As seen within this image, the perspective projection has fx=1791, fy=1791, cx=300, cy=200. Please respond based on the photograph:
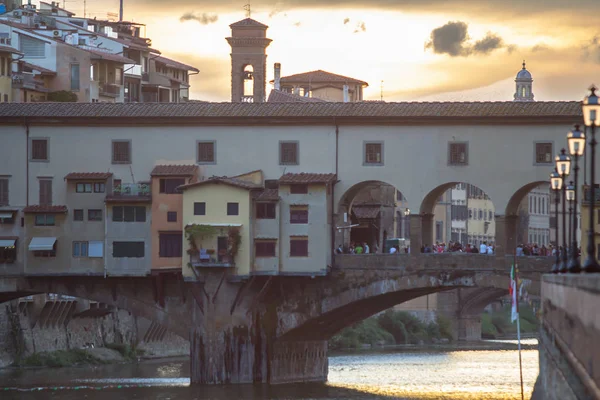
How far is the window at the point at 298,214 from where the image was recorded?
6034 cm

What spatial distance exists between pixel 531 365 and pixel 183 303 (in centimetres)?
1662

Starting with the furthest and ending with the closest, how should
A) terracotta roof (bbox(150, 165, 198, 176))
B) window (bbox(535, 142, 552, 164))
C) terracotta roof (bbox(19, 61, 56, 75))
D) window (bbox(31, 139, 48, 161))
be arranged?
terracotta roof (bbox(19, 61, 56, 75)) → window (bbox(31, 139, 48, 161)) → terracotta roof (bbox(150, 165, 198, 176)) → window (bbox(535, 142, 552, 164))

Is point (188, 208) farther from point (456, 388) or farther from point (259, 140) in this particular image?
point (456, 388)

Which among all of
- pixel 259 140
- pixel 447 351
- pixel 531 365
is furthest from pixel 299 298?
pixel 447 351

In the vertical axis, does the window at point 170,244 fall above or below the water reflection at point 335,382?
above

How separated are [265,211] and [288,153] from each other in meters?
2.43

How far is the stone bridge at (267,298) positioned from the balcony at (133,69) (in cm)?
3440

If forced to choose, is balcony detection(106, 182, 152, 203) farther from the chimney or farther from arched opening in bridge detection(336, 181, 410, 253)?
the chimney

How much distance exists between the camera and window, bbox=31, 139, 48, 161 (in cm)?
6331

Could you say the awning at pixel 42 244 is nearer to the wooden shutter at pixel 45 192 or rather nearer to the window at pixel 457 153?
the wooden shutter at pixel 45 192

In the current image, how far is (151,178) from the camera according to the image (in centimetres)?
6194

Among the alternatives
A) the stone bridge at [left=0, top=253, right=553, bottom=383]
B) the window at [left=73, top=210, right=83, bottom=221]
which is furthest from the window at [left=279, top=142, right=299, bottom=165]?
the window at [left=73, top=210, right=83, bottom=221]

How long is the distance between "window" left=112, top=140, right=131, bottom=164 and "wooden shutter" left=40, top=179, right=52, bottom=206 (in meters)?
2.47

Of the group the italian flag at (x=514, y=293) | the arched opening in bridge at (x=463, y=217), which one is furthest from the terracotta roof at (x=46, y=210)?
the arched opening in bridge at (x=463, y=217)
